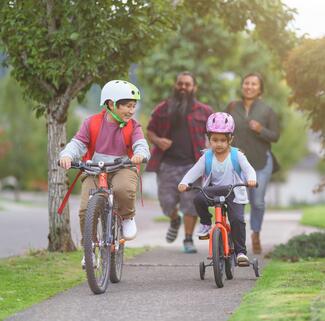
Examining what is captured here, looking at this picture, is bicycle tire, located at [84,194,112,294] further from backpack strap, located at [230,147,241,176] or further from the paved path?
backpack strap, located at [230,147,241,176]

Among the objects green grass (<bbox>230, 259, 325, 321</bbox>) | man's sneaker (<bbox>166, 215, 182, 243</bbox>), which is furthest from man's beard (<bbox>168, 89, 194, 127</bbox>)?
green grass (<bbox>230, 259, 325, 321</bbox>)

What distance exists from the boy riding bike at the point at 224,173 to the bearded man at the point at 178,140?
3196 mm

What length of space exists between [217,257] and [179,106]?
418 centimetres

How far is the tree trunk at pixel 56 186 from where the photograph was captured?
35.6 ft

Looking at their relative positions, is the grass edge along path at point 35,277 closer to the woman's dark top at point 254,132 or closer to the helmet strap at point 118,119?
the helmet strap at point 118,119

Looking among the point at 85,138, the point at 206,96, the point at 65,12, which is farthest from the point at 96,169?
the point at 206,96

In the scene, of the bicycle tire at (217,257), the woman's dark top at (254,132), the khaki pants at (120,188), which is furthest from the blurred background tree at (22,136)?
the bicycle tire at (217,257)

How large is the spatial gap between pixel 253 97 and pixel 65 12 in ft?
8.63

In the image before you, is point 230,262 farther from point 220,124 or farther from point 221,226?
point 220,124

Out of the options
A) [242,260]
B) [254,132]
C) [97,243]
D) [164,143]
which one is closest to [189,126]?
[164,143]

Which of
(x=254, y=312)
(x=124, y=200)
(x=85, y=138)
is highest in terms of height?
(x=85, y=138)

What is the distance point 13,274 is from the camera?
28.9ft

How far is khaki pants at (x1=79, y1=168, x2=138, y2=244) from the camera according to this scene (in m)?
8.03

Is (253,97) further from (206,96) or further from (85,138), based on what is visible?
(206,96)
